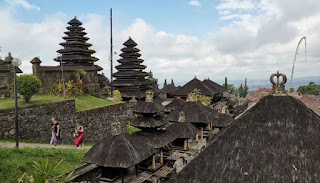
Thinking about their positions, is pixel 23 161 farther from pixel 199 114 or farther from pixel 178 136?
pixel 199 114

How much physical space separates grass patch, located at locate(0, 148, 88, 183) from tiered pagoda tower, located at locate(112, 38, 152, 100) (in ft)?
62.0

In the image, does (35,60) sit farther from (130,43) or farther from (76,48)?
(130,43)

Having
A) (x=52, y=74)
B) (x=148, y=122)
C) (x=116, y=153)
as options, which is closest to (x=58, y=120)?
(x=148, y=122)

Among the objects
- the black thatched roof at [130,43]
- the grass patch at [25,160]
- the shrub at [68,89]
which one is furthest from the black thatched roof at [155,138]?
the black thatched roof at [130,43]

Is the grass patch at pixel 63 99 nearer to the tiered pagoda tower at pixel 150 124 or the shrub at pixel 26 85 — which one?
the shrub at pixel 26 85

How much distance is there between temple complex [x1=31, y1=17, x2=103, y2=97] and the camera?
779 inches

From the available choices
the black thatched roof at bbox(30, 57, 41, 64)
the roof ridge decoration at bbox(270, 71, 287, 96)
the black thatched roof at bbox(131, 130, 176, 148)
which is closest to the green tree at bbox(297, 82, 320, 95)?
the black thatched roof at bbox(131, 130, 176, 148)

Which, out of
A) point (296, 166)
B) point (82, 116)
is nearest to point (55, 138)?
point (82, 116)

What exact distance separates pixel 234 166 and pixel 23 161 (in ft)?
28.1

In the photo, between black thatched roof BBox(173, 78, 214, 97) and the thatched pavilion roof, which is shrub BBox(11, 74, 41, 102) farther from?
black thatched roof BBox(173, 78, 214, 97)

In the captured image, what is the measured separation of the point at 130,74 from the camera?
31.4 metres

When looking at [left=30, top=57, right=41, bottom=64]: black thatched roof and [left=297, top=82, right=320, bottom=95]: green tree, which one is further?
[left=297, top=82, right=320, bottom=95]: green tree

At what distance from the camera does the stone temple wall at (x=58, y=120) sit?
41.5 feet

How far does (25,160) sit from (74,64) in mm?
16007
